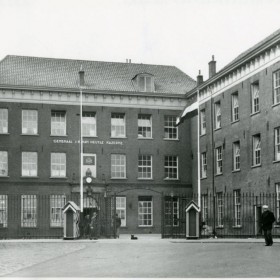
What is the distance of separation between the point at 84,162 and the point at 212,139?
30.2 ft

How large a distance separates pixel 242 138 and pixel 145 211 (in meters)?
11.3

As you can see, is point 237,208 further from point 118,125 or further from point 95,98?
point 95,98

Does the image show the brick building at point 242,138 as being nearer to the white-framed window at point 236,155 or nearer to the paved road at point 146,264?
the white-framed window at point 236,155

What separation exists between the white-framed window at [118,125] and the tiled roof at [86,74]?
6.30ft

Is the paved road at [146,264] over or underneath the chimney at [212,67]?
underneath

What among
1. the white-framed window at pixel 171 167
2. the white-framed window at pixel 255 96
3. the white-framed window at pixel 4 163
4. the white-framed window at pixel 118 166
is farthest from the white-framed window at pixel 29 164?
the white-framed window at pixel 255 96

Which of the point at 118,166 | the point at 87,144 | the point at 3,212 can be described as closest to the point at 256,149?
the point at 118,166

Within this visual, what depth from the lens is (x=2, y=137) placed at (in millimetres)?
43281

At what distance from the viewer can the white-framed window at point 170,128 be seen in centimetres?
4650

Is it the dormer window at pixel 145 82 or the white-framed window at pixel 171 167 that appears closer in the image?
the white-framed window at pixel 171 167

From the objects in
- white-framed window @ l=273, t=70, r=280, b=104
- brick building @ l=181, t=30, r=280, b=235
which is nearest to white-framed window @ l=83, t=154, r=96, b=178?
brick building @ l=181, t=30, r=280, b=235

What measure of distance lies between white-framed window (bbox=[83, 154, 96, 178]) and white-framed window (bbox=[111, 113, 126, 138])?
2306 mm

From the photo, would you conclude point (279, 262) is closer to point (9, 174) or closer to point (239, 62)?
point (239, 62)

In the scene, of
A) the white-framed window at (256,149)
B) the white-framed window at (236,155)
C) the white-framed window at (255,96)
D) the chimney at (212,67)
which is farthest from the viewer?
the chimney at (212,67)
